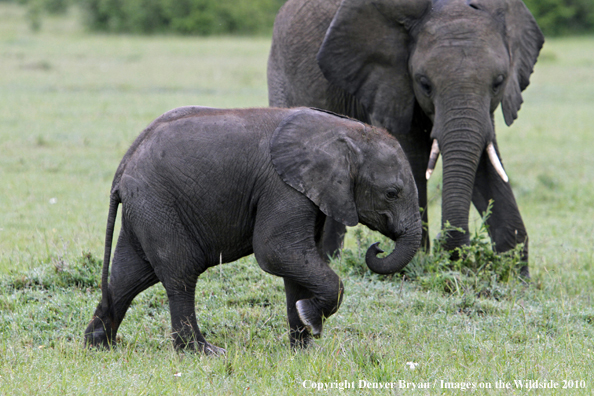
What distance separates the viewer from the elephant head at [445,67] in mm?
5664

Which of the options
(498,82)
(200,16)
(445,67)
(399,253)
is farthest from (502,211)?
(200,16)

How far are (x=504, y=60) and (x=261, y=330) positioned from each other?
268 cm

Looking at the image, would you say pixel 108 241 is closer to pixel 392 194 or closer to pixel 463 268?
pixel 392 194

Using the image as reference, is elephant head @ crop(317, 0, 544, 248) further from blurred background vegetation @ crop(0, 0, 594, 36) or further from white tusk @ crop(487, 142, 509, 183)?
blurred background vegetation @ crop(0, 0, 594, 36)

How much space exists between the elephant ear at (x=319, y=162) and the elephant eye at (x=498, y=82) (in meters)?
1.87

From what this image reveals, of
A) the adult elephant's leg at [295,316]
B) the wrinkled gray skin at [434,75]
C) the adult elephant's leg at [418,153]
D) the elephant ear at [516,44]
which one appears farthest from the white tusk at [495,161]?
the adult elephant's leg at [295,316]

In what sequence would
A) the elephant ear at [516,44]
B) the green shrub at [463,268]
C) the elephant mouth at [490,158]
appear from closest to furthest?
the green shrub at [463,268], the elephant mouth at [490,158], the elephant ear at [516,44]

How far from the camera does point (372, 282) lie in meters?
5.88

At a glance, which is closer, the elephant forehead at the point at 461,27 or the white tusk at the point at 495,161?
the elephant forehead at the point at 461,27

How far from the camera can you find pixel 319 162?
14.1 ft

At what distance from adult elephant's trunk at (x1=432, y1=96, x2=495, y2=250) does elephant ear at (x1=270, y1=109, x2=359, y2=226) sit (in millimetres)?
1548

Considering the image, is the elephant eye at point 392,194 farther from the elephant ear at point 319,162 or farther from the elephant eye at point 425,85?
the elephant eye at point 425,85

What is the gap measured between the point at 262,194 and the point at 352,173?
0.52 metres

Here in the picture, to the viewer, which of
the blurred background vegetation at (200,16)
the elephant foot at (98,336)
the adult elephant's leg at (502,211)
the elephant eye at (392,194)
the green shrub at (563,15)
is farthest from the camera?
the green shrub at (563,15)
